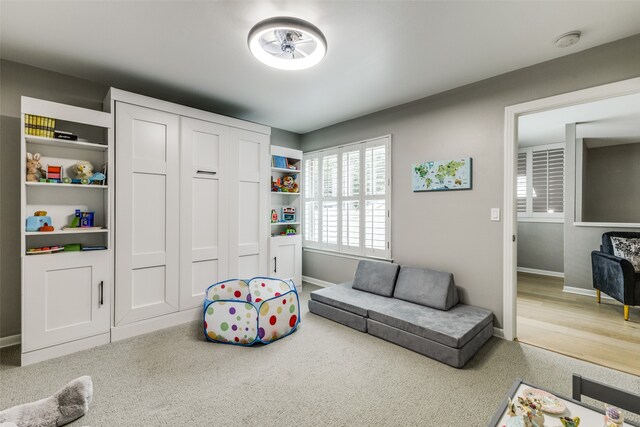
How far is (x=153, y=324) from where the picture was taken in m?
2.94

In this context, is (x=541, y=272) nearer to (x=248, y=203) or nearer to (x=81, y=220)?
(x=248, y=203)

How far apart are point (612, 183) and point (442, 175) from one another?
405cm

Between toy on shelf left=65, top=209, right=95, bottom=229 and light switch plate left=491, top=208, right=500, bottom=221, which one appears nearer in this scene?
toy on shelf left=65, top=209, right=95, bottom=229

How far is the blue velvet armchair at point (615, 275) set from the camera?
3154 millimetres

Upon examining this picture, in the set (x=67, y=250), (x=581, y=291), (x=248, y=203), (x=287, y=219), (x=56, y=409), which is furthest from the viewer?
(x=287, y=219)

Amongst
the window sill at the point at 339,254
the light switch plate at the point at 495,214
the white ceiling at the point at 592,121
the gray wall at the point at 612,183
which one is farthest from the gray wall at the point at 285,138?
the gray wall at the point at 612,183

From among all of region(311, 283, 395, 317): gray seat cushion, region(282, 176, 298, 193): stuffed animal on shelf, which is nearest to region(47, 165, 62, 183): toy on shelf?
region(282, 176, 298, 193): stuffed animal on shelf

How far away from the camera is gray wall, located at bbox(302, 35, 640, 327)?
237 centimetres

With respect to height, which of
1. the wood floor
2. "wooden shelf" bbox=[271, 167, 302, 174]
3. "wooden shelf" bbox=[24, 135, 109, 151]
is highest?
"wooden shelf" bbox=[271, 167, 302, 174]

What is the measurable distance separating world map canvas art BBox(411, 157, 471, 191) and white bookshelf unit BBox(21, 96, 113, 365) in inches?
128

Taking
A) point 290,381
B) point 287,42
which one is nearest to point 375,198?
point 287,42

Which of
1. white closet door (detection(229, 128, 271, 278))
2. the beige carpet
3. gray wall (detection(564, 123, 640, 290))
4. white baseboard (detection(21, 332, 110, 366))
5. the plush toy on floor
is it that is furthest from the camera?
gray wall (detection(564, 123, 640, 290))

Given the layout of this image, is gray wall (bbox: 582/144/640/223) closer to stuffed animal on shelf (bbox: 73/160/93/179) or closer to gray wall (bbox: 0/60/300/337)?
stuffed animal on shelf (bbox: 73/160/93/179)

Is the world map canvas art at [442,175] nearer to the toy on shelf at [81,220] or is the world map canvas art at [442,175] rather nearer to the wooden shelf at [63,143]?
the wooden shelf at [63,143]
